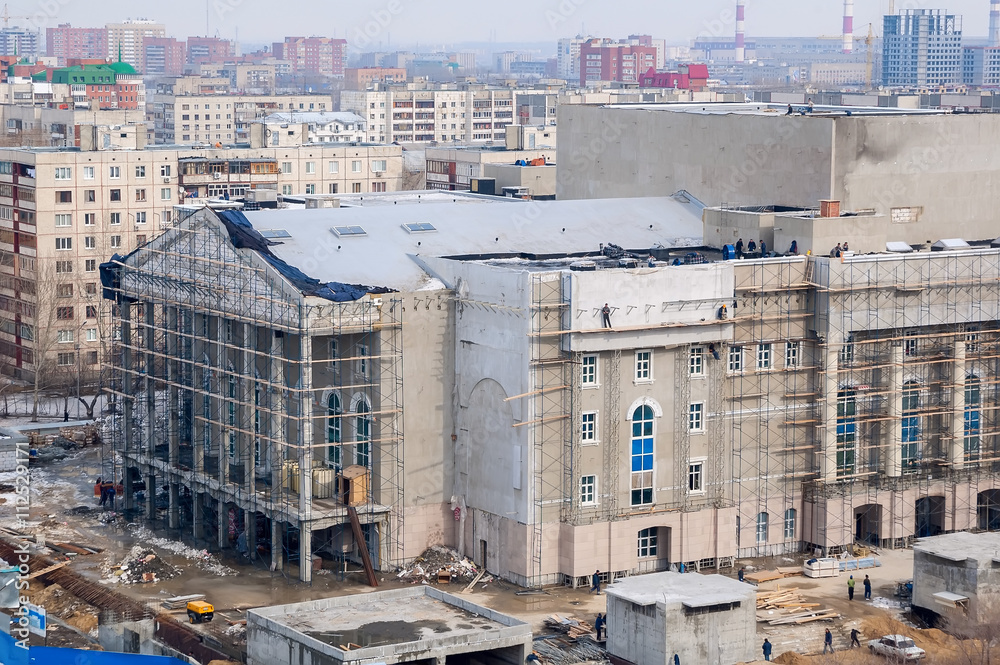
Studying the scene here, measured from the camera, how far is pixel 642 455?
239 ft

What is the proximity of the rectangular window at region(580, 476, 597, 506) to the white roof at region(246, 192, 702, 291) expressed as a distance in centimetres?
868

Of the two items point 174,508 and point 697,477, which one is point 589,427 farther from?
point 174,508

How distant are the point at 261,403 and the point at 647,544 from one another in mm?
16813

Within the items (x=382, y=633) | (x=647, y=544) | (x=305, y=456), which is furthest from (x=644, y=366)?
(x=382, y=633)

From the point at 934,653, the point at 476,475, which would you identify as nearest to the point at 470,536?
the point at 476,475

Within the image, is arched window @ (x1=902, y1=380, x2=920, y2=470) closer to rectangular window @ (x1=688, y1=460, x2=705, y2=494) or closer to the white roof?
rectangular window @ (x1=688, y1=460, x2=705, y2=494)

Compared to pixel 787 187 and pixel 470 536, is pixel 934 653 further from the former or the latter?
pixel 787 187

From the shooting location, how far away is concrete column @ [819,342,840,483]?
7656cm

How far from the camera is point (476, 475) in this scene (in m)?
74.1

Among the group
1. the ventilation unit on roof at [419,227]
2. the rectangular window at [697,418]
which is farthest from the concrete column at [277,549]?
the rectangular window at [697,418]

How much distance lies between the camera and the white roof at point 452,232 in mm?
76562

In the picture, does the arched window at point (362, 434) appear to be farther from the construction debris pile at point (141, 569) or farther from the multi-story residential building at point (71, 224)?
the multi-story residential building at point (71, 224)

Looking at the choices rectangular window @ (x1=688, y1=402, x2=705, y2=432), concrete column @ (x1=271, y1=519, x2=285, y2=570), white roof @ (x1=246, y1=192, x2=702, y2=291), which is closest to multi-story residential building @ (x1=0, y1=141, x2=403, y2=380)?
white roof @ (x1=246, y1=192, x2=702, y2=291)

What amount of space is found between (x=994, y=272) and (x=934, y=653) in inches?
817
